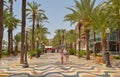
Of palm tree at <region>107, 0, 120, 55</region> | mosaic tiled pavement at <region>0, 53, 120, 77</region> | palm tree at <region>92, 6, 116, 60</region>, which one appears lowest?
mosaic tiled pavement at <region>0, 53, 120, 77</region>

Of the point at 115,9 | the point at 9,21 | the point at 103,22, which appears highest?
the point at 9,21

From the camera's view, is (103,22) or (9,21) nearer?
(103,22)

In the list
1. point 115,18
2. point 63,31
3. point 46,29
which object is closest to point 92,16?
point 115,18

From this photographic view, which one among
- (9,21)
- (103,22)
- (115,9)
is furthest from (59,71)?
(9,21)

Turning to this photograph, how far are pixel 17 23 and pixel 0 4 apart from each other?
50.7 meters

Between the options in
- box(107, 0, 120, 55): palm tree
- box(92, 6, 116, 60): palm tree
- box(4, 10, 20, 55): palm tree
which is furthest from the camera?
box(4, 10, 20, 55): palm tree

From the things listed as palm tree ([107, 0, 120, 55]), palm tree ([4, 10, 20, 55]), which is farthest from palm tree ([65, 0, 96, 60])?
palm tree ([4, 10, 20, 55])

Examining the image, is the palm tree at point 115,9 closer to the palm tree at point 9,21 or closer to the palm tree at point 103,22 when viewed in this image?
the palm tree at point 103,22

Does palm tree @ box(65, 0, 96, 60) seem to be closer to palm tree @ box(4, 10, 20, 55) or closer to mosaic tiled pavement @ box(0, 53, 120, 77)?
mosaic tiled pavement @ box(0, 53, 120, 77)

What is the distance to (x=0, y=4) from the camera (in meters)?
22.1

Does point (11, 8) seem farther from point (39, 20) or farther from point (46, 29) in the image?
point (46, 29)

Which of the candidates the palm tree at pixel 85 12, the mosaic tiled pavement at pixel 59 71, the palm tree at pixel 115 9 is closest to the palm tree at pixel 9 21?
the palm tree at pixel 85 12

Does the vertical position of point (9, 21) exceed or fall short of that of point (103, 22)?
it exceeds it

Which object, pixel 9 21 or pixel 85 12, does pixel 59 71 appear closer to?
pixel 85 12
